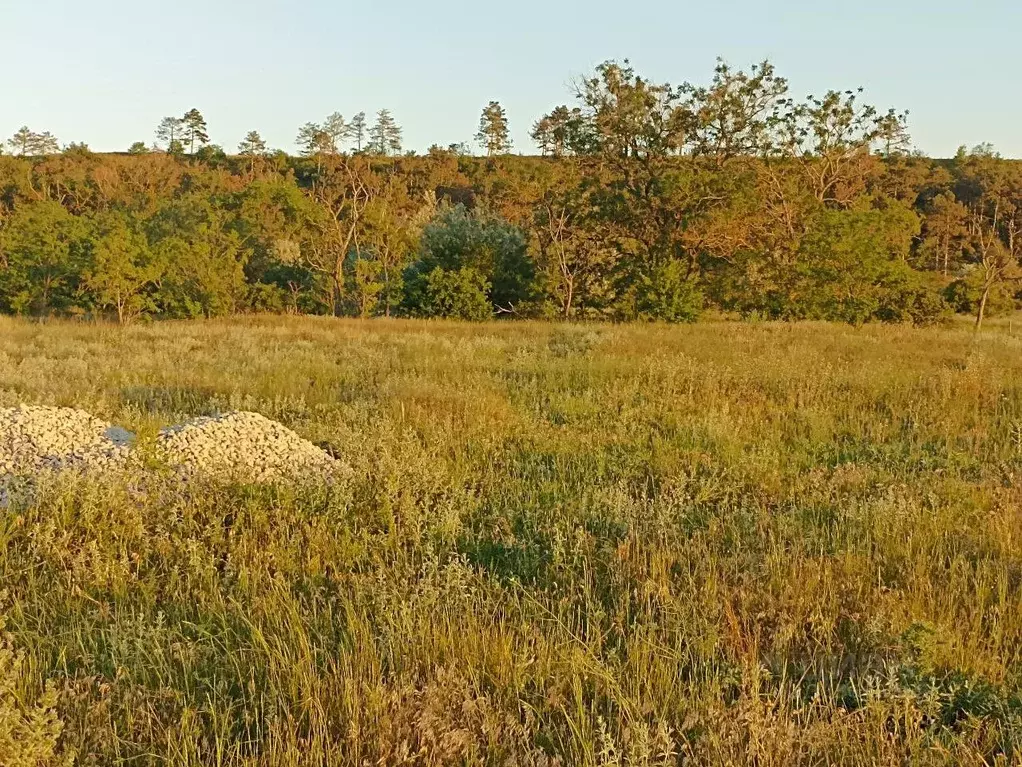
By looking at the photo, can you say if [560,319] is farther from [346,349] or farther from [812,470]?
[812,470]

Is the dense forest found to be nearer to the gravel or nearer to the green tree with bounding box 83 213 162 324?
the green tree with bounding box 83 213 162 324

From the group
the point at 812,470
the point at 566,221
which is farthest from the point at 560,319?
the point at 812,470

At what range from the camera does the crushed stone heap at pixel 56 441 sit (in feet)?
16.4

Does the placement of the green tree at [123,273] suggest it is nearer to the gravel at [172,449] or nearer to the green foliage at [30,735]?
the gravel at [172,449]

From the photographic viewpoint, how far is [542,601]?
324 cm

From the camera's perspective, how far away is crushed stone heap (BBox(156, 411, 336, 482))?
16.4ft

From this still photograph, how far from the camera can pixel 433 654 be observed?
107 inches

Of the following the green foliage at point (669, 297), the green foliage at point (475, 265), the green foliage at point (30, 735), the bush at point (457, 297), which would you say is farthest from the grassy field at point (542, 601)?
the green foliage at point (475, 265)

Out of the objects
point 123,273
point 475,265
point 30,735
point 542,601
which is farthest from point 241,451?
point 123,273

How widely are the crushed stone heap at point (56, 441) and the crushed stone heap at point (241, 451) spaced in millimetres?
391

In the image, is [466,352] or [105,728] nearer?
[105,728]

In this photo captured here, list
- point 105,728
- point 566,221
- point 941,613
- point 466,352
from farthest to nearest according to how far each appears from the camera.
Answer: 1. point 566,221
2. point 466,352
3. point 941,613
4. point 105,728

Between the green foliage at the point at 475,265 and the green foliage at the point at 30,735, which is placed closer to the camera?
the green foliage at the point at 30,735

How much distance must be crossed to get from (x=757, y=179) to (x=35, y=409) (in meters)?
26.4
